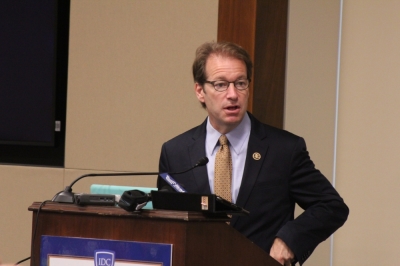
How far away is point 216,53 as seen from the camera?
2.84 m

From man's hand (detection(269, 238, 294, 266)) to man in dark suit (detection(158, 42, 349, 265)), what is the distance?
9.0 inches

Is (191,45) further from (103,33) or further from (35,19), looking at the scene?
(35,19)

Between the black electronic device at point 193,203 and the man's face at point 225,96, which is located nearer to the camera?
the black electronic device at point 193,203

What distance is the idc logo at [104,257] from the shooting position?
178 cm

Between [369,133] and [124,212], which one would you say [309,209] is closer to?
[124,212]

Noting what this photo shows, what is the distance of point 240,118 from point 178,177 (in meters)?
0.36

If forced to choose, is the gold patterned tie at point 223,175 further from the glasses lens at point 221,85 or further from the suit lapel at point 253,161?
the glasses lens at point 221,85

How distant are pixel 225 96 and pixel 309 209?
0.57m

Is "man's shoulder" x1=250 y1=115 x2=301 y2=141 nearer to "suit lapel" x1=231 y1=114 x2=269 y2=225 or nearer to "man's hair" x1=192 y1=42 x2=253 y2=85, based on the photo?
"suit lapel" x1=231 y1=114 x2=269 y2=225

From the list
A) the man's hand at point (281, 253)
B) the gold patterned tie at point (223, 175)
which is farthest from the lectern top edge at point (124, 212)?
the gold patterned tie at point (223, 175)

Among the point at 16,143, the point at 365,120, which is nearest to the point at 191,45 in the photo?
the point at 365,120

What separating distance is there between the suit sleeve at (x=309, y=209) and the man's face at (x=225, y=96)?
0.30 meters

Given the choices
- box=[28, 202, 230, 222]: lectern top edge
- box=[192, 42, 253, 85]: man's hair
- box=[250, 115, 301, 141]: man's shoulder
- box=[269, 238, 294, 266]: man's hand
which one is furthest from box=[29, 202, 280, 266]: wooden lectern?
box=[192, 42, 253, 85]: man's hair

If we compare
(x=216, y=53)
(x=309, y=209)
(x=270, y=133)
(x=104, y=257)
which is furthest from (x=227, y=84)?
(x=104, y=257)
